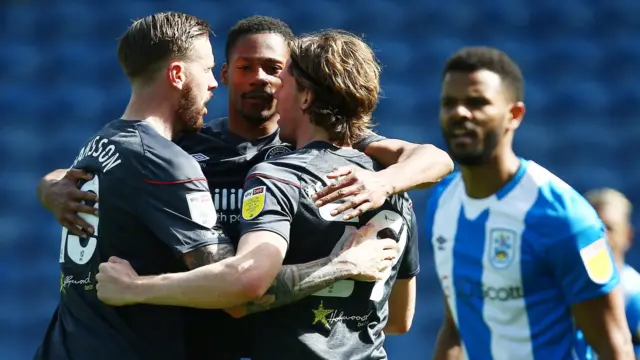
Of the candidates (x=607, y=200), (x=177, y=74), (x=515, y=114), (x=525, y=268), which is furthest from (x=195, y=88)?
(x=607, y=200)

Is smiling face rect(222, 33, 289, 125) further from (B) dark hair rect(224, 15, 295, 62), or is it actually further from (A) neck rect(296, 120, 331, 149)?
(A) neck rect(296, 120, 331, 149)

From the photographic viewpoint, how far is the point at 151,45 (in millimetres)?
3381

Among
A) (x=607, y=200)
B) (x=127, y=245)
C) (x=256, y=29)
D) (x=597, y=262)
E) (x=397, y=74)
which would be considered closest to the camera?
(x=127, y=245)

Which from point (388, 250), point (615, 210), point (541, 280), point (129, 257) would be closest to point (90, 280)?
point (129, 257)

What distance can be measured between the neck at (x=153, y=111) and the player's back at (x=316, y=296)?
431 mm

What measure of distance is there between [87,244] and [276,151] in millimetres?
863

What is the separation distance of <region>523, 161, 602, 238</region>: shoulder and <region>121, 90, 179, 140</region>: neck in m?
1.34

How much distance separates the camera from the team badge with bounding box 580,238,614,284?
327 cm

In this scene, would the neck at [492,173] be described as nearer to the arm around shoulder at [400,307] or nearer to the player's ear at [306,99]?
the arm around shoulder at [400,307]

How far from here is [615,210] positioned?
485 cm

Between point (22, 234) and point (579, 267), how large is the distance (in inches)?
232

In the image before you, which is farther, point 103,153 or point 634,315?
point 634,315

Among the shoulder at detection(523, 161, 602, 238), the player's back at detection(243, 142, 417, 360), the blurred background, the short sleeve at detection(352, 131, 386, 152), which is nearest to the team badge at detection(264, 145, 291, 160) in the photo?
the short sleeve at detection(352, 131, 386, 152)

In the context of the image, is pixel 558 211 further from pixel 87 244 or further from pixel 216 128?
pixel 87 244
